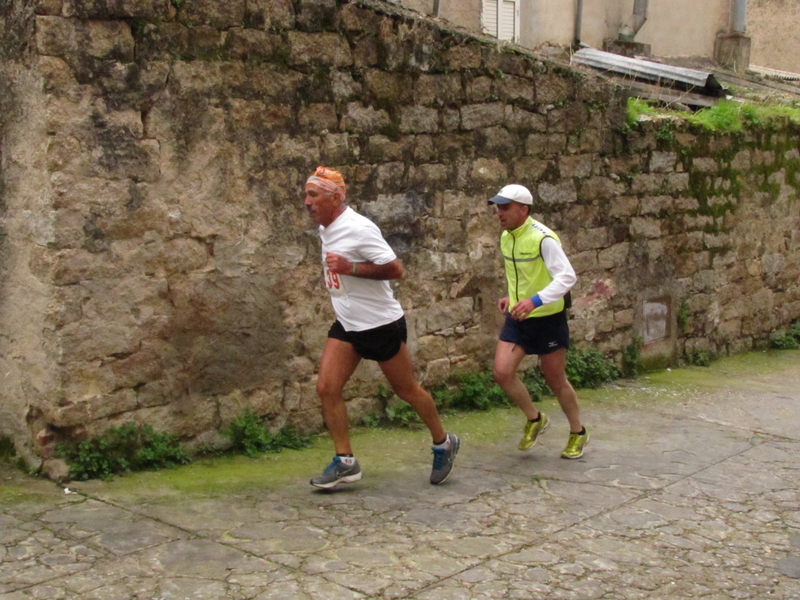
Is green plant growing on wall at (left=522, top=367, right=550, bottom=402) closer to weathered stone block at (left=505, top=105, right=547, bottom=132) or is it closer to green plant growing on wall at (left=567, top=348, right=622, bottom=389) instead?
green plant growing on wall at (left=567, top=348, right=622, bottom=389)

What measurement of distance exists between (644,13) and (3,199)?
34.4ft

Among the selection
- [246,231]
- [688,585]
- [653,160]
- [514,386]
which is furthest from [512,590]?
[653,160]

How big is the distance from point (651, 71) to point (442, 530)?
23.5 feet

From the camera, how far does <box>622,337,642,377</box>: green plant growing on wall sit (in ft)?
26.2

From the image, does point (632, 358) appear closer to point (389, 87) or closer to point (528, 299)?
point (528, 299)

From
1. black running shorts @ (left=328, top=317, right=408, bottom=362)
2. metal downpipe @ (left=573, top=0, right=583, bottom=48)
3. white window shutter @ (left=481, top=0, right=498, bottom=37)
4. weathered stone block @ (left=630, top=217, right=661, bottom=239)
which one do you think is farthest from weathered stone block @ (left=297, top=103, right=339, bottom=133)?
metal downpipe @ (left=573, top=0, right=583, bottom=48)

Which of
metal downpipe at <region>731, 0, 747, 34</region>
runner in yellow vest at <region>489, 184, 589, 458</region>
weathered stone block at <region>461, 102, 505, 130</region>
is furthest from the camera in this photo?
metal downpipe at <region>731, 0, 747, 34</region>

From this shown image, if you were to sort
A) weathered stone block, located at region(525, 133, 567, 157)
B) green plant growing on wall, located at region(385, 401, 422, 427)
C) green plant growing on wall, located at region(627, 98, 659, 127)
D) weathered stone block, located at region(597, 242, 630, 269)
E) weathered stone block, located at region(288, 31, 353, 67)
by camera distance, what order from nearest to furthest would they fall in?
weathered stone block, located at region(288, 31, 353, 67), green plant growing on wall, located at region(385, 401, 422, 427), weathered stone block, located at region(525, 133, 567, 157), weathered stone block, located at region(597, 242, 630, 269), green plant growing on wall, located at region(627, 98, 659, 127)

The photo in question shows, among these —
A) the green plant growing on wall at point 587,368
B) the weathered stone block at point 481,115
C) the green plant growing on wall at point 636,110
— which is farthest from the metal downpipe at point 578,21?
the weathered stone block at point 481,115

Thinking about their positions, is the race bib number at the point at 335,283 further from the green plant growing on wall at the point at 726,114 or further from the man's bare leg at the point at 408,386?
the green plant growing on wall at the point at 726,114

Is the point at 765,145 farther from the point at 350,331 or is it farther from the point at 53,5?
the point at 53,5

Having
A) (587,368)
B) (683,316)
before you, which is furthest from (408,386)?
(683,316)

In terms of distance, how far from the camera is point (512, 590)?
3.67 meters

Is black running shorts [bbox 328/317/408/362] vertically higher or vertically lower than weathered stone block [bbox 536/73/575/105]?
lower
